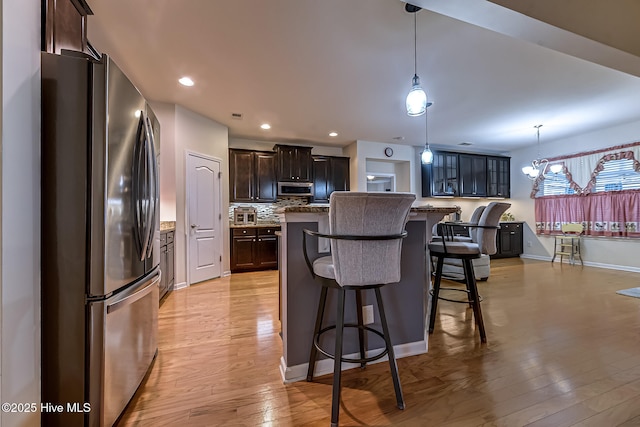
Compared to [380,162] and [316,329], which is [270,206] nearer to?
[380,162]

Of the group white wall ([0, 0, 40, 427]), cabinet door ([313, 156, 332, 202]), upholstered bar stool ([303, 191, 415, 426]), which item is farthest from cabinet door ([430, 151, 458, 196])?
white wall ([0, 0, 40, 427])

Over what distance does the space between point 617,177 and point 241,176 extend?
720 centimetres

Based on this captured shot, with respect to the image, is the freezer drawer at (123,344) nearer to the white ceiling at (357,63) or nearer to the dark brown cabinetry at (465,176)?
the white ceiling at (357,63)

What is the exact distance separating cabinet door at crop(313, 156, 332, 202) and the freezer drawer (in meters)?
4.20

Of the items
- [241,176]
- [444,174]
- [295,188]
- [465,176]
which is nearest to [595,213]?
[465,176]

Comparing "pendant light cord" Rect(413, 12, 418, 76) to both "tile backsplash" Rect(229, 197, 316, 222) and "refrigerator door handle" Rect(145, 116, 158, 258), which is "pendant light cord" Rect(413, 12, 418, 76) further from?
"tile backsplash" Rect(229, 197, 316, 222)

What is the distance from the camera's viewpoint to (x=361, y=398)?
4.77 ft

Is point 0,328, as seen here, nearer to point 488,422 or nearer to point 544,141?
point 488,422

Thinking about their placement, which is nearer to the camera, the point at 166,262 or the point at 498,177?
the point at 166,262

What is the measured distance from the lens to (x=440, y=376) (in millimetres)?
1646

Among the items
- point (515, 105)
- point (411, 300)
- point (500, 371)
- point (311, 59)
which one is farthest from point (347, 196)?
point (515, 105)

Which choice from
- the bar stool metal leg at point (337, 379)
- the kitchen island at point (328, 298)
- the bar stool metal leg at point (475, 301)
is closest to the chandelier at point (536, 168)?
the bar stool metal leg at point (475, 301)

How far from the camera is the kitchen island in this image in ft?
5.28

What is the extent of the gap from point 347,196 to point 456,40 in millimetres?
2161
